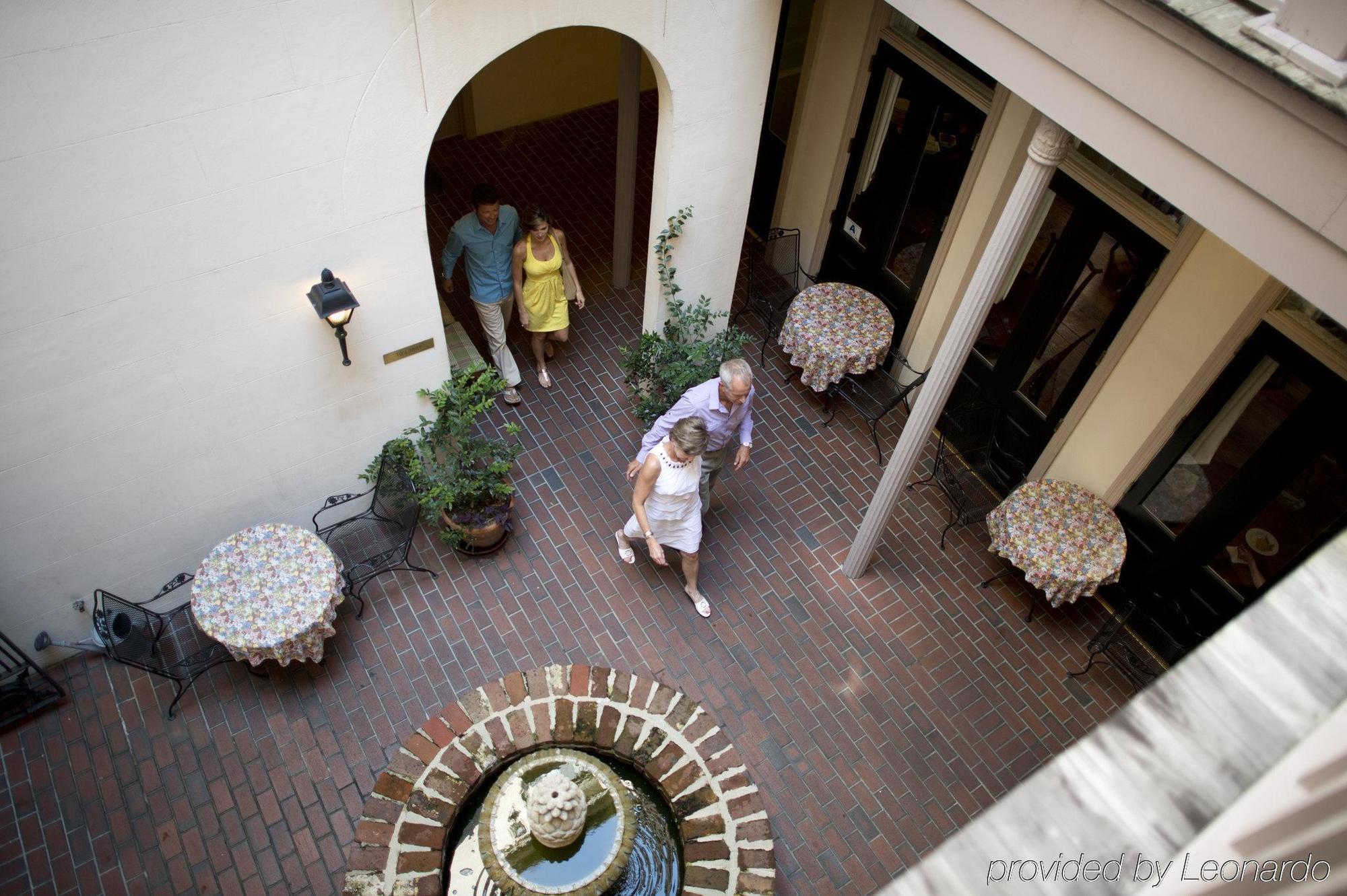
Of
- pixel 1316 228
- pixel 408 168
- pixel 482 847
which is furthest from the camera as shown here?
pixel 408 168

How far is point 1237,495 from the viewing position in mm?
6613

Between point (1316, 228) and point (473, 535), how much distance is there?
559 centimetres

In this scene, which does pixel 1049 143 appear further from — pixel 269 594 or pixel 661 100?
pixel 269 594

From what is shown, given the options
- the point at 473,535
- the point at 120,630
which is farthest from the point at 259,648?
the point at 473,535

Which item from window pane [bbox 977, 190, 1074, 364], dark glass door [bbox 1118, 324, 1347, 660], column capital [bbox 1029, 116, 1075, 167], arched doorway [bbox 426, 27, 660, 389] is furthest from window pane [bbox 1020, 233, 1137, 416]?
arched doorway [bbox 426, 27, 660, 389]

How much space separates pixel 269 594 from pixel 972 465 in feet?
19.5

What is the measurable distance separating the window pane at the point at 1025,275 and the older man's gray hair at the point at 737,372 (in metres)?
2.25

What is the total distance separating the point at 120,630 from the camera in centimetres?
623

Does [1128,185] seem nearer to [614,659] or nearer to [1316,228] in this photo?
[1316,228]

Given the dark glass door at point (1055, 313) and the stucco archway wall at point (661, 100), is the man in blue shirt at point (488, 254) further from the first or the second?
the dark glass door at point (1055, 313)

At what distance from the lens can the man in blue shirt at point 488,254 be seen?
24.3 feet

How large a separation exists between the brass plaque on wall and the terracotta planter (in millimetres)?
1210

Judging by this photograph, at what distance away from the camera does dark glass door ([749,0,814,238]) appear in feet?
30.0

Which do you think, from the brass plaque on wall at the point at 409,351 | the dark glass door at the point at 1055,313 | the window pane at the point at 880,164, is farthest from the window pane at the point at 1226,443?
the brass plaque on wall at the point at 409,351
